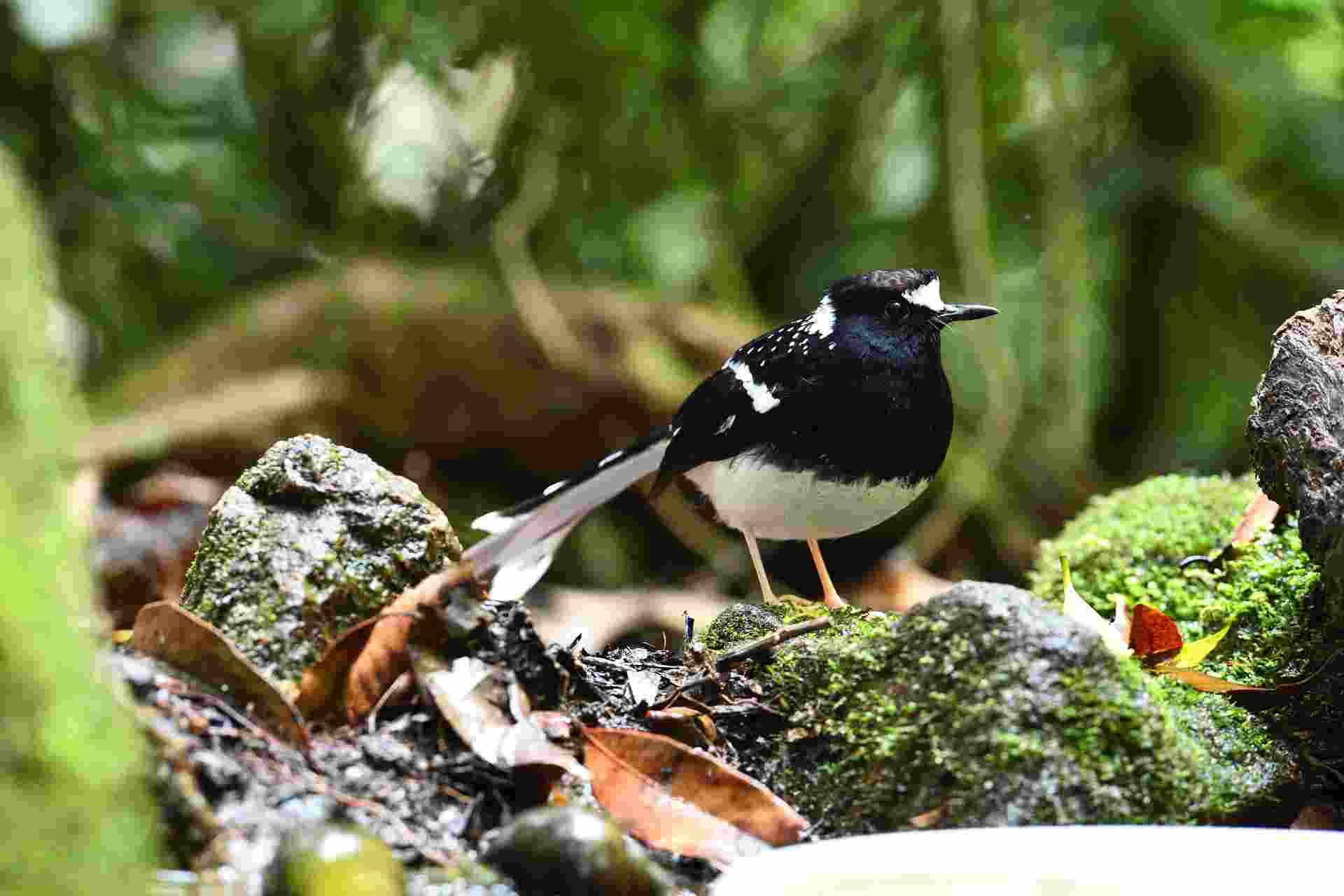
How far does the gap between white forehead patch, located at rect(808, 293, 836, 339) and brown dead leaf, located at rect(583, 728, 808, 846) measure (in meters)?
1.39

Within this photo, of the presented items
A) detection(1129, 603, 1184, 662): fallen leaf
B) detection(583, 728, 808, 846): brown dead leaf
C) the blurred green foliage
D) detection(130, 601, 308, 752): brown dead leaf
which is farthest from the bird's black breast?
the blurred green foliage

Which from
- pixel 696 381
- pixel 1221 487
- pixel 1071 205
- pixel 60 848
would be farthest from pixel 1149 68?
pixel 60 848

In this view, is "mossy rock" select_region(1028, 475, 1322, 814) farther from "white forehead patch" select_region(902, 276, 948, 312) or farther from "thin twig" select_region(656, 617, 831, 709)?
"white forehead patch" select_region(902, 276, 948, 312)

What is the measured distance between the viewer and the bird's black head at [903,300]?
11.8 ft

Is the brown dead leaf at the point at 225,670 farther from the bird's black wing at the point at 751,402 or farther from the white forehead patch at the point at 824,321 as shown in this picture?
the white forehead patch at the point at 824,321

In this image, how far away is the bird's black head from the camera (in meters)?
3.59

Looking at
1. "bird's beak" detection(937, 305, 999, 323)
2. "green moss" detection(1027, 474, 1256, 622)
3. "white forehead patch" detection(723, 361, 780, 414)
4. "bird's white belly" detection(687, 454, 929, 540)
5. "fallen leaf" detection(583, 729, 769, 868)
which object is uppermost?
"bird's beak" detection(937, 305, 999, 323)

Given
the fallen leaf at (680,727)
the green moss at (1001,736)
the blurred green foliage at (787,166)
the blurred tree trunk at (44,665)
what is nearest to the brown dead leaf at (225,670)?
the blurred tree trunk at (44,665)

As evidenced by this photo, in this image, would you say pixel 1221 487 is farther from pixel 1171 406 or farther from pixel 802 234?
pixel 802 234

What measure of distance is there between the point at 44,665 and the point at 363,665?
2.69 feet

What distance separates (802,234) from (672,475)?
448 cm

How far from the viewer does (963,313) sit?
3559 mm

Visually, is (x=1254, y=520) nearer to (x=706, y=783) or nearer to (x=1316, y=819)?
(x=1316, y=819)

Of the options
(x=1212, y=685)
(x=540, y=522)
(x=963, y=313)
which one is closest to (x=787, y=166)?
(x=963, y=313)
